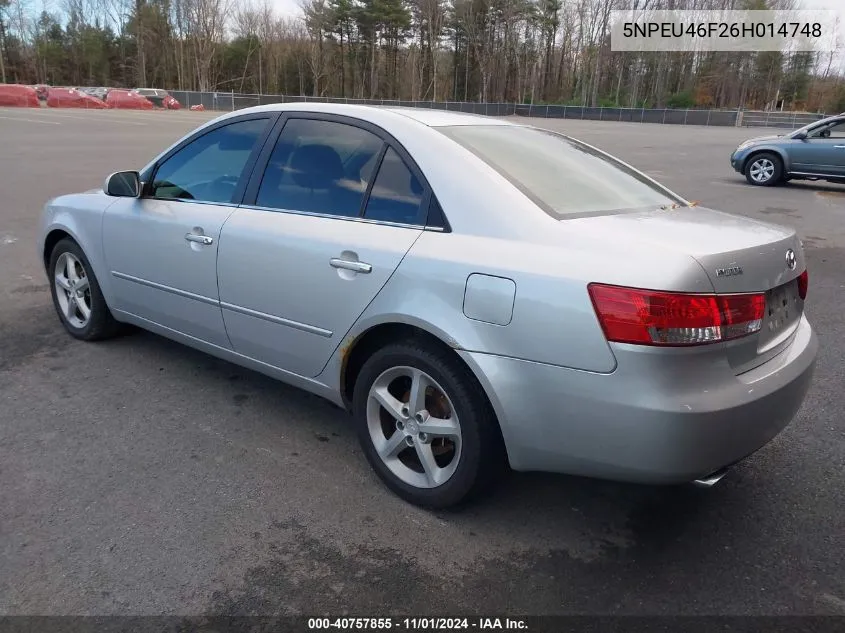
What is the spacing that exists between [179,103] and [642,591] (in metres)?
54.3

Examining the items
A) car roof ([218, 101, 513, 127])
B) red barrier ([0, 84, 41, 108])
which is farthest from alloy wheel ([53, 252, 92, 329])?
red barrier ([0, 84, 41, 108])

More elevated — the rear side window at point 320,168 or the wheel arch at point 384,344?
the rear side window at point 320,168

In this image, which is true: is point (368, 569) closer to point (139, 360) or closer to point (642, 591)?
point (642, 591)

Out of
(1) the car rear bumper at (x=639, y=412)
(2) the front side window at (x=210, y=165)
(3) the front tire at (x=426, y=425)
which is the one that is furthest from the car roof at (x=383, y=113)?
(1) the car rear bumper at (x=639, y=412)

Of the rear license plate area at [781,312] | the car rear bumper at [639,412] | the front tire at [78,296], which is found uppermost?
the rear license plate area at [781,312]

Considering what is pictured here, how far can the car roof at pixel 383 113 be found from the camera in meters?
3.09

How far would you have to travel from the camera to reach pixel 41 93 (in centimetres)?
4138

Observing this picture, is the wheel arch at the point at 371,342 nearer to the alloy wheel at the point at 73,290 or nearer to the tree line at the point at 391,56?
the alloy wheel at the point at 73,290

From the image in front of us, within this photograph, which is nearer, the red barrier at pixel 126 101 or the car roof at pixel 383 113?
the car roof at pixel 383 113

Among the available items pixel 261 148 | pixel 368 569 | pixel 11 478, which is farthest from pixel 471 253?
pixel 11 478

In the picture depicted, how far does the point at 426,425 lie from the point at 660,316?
3.44ft

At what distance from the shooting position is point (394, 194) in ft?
9.46

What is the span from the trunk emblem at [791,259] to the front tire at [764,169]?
43.1ft

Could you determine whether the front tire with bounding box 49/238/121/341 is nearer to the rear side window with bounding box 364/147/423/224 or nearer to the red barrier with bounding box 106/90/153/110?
the rear side window with bounding box 364/147/423/224
